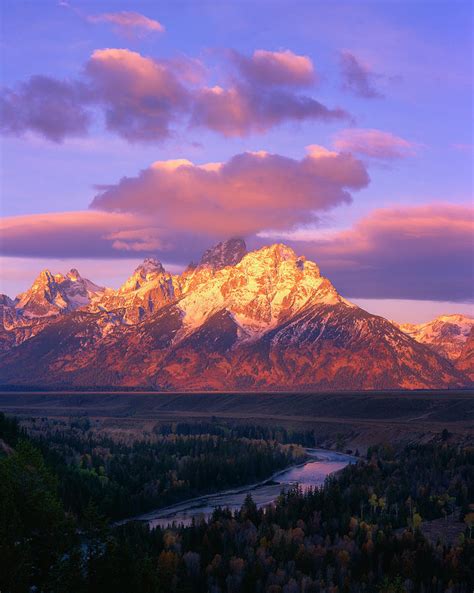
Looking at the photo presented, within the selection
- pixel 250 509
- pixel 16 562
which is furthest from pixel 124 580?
pixel 250 509

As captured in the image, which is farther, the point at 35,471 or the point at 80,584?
the point at 35,471

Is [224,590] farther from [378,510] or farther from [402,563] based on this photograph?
[378,510]

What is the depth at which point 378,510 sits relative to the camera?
589ft

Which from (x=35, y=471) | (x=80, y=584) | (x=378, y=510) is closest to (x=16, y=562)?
(x=80, y=584)

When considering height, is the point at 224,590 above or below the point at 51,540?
below

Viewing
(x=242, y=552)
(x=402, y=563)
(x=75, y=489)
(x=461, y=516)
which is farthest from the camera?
(x=75, y=489)

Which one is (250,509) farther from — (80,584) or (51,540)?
(80,584)

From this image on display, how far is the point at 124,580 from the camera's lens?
110 m

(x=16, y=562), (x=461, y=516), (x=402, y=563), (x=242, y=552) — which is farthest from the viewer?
(x=461, y=516)

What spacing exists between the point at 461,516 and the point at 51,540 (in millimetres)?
80595

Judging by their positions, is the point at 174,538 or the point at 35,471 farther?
the point at 174,538

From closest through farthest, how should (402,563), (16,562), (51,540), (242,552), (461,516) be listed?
1. (16,562)
2. (51,540)
3. (402,563)
4. (242,552)
5. (461,516)

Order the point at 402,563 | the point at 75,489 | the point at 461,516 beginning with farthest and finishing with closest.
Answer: the point at 75,489, the point at 461,516, the point at 402,563

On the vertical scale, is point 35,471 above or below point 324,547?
above
